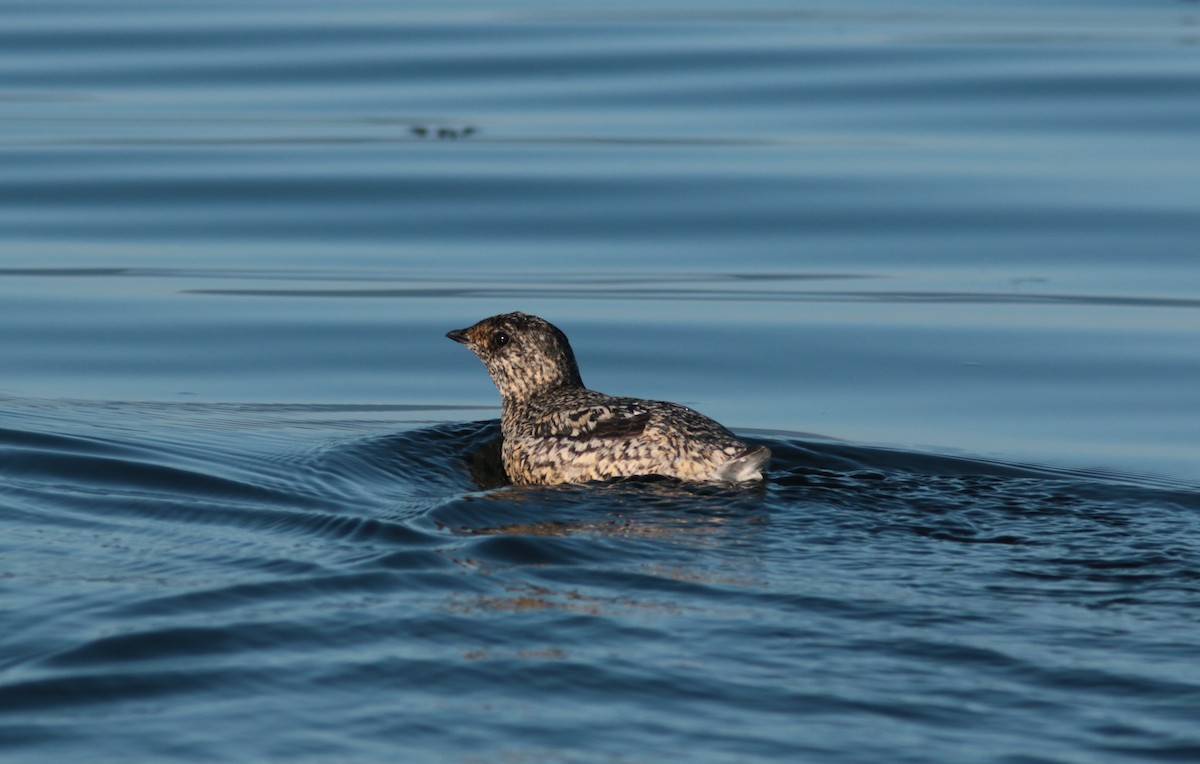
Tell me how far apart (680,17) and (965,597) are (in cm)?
1999

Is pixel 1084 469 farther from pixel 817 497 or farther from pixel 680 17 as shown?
pixel 680 17

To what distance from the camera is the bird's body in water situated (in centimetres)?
791

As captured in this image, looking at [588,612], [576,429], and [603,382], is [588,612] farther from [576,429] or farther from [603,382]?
[603,382]

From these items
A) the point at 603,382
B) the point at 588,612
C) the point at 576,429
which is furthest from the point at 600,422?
the point at 603,382

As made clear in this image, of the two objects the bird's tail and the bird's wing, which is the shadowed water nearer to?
the bird's tail

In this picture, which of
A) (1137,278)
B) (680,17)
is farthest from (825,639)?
(680,17)

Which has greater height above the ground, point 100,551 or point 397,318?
point 397,318

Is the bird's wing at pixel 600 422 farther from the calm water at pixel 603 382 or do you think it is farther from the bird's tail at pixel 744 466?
the bird's tail at pixel 744 466

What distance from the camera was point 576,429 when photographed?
27.2ft

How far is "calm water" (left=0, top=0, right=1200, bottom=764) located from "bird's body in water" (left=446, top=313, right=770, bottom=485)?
6.2 inches

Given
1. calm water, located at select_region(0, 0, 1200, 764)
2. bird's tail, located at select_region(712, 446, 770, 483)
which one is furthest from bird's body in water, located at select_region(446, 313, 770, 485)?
calm water, located at select_region(0, 0, 1200, 764)

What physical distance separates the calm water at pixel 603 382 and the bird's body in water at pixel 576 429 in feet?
0.51

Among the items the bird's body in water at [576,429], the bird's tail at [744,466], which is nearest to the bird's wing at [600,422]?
the bird's body in water at [576,429]

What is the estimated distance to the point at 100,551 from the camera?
6.77 meters
